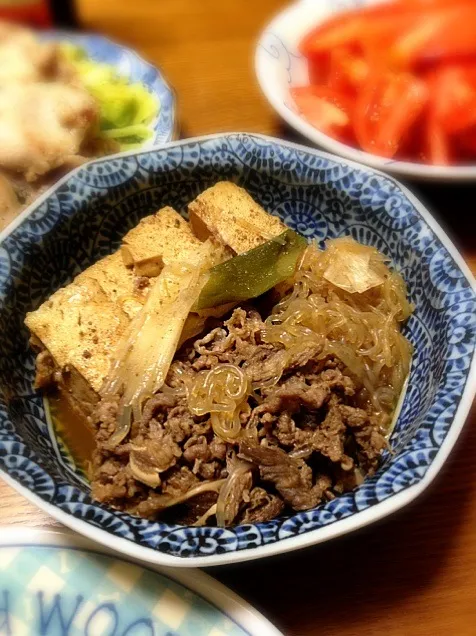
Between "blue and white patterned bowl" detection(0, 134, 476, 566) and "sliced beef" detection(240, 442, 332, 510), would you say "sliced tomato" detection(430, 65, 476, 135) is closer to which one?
"blue and white patterned bowl" detection(0, 134, 476, 566)

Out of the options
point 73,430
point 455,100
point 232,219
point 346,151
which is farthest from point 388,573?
point 455,100

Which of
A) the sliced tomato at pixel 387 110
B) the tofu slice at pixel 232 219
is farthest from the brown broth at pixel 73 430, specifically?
the sliced tomato at pixel 387 110

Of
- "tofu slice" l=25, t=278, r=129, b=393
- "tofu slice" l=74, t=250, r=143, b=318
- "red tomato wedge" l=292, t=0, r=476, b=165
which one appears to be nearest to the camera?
"tofu slice" l=25, t=278, r=129, b=393

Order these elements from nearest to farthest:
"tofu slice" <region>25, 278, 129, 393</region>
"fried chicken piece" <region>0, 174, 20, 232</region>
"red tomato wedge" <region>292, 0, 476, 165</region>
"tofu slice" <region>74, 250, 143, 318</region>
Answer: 1. "tofu slice" <region>25, 278, 129, 393</region>
2. "tofu slice" <region>74, 250, 143, 318</region>
3. "fried chicken piece" <region>0, 174, 20, 232</region>
4. "red tomato wedge" <region>292, 0, 476, 165</region>

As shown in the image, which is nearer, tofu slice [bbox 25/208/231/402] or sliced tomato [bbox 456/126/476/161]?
tofu slice [bbox 25/208/231/402]

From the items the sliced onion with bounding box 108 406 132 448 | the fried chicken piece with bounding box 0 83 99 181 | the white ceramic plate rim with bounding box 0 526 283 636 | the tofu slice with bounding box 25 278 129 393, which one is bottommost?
the white ceramic plate rim with bounding box 0 526 283 636

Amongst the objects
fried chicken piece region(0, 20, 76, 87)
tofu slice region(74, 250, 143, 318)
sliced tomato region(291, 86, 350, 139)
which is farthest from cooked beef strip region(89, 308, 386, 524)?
fried chicken piece region(0, 20, 76, 87)

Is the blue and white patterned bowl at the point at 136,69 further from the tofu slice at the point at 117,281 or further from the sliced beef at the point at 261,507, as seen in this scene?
the sliced beef at the point at 261,507
